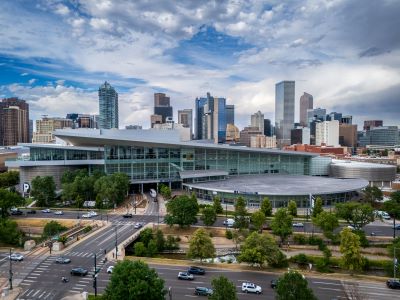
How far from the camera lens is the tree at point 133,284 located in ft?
88.8

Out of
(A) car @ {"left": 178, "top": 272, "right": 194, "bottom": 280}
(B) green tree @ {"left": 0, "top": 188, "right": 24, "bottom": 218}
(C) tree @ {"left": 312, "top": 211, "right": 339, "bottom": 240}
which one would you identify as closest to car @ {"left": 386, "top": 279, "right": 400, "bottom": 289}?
(C) tree @ {"left": 312, "top": 211, "right": 339, "bottom": 240}

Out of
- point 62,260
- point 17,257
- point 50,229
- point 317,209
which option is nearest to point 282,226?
point 317,209

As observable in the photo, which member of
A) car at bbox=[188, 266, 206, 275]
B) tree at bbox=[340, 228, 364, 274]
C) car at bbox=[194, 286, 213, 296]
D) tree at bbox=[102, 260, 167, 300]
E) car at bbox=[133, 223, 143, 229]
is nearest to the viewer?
tree at bbox=[102, 260, 167, 300]

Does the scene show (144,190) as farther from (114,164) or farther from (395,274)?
(395,274)

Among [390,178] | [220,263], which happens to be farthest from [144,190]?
[390,178]

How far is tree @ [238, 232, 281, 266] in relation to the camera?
130 feet

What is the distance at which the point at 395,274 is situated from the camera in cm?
3941

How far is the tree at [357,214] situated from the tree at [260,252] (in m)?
17.8

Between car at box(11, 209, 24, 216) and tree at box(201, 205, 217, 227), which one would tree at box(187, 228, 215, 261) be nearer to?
tree at box(201, 205, 217, 227)

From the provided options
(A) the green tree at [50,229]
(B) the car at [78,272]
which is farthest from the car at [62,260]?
(A) the green tree at [50,229]

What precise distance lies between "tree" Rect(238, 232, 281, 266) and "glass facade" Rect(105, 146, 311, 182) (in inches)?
1934

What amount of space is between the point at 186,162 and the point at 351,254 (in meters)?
55.0

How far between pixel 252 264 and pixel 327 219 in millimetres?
14954

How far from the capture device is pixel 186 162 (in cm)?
8925
